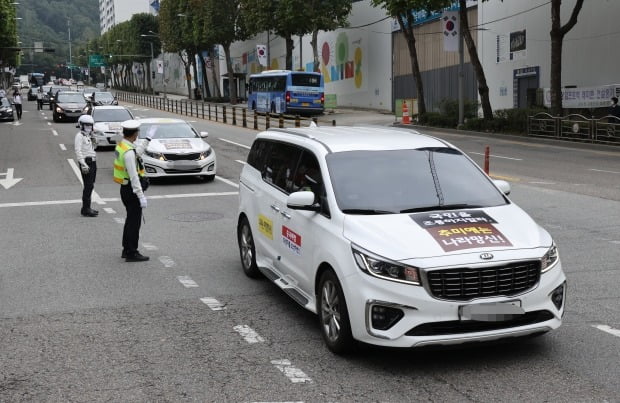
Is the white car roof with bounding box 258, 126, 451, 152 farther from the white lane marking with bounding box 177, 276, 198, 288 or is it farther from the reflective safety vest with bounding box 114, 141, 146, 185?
the reflective safety vest with bounding box 114, 141, 146, 185

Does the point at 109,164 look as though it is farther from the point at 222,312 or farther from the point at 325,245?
the point at 325,245

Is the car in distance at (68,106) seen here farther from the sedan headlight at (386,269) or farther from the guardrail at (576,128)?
the sedan headlight at (386,269)

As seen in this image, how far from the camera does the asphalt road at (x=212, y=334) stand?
18.0ft

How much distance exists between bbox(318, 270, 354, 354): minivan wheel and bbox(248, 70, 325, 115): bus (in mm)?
44043

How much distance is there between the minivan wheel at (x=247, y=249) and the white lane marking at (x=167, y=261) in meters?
1.05

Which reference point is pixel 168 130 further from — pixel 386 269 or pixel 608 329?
pixel 386 269

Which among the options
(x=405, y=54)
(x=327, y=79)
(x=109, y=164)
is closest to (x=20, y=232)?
(x=109, y=164)

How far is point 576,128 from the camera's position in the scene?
28.6m

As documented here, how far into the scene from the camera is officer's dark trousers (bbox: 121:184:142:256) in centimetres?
999

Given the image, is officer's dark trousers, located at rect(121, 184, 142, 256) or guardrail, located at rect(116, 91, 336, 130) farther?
guardrail, located at rect(116, 91, 336, 130)

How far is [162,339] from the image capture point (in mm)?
6730

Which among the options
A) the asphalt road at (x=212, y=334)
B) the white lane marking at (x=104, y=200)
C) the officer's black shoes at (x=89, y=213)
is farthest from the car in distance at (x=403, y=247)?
the white lane marking at (x=104, y=200)

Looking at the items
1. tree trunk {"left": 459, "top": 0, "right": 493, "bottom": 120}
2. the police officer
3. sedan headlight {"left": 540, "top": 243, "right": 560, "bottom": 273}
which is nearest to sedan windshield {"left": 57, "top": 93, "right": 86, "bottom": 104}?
tree trunk {"left": 459, "top": 0, "right": 493, "bottom": 120}

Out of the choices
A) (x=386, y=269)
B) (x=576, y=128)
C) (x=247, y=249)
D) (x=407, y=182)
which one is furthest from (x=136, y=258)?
(x=576, y=128)
